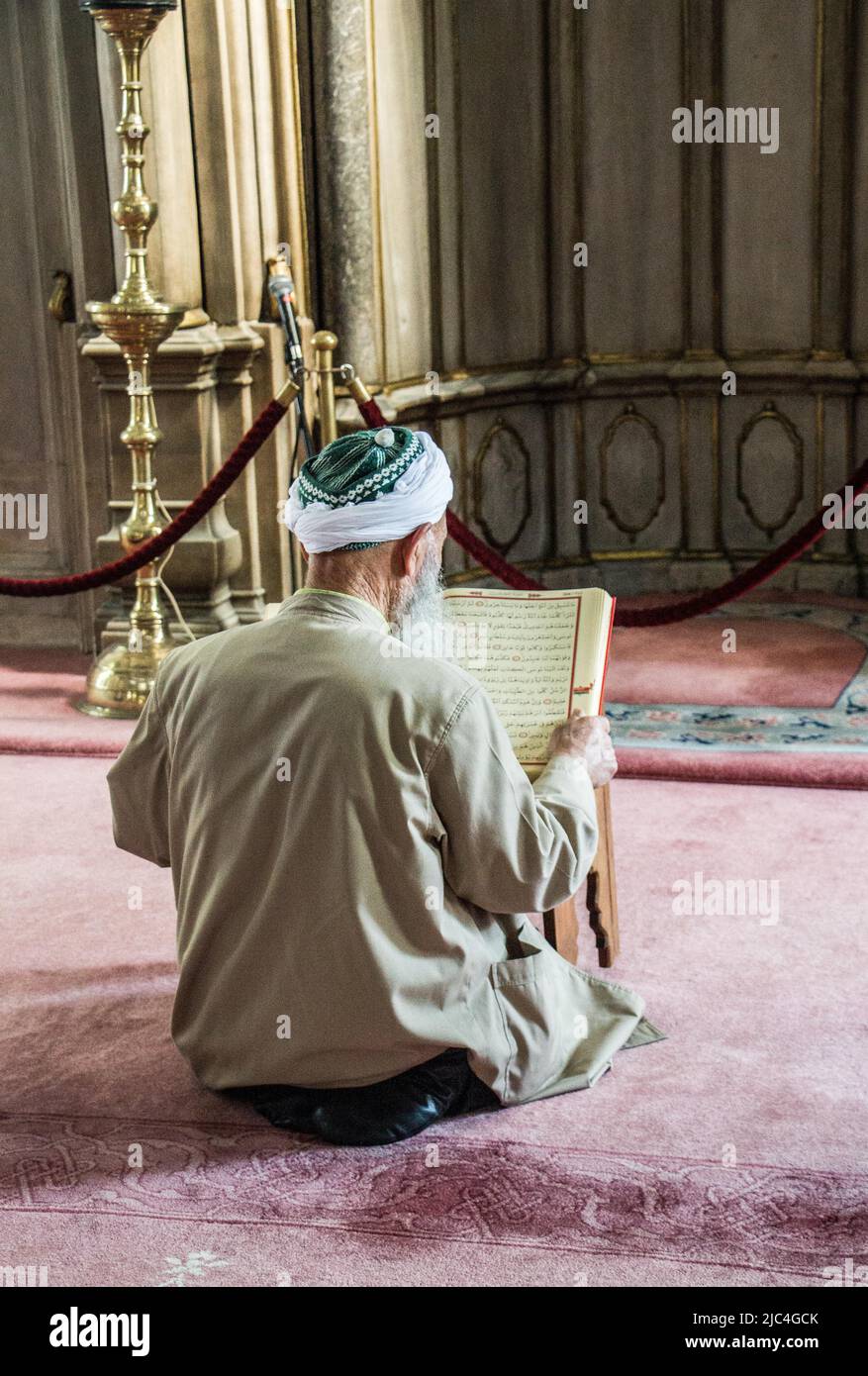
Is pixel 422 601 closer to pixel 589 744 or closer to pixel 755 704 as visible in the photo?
pixel 589 744

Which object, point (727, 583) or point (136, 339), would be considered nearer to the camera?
point (727, 583)

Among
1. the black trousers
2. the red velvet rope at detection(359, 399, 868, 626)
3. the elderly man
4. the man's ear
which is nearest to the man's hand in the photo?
the elderly man

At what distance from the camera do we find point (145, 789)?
10.6 ft

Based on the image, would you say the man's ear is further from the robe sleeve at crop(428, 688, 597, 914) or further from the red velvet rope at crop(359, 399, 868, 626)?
the red velvet rope at crop(359, 399, 868, 626)

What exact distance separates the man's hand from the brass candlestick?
2888mm

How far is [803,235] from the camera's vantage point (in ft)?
25.8

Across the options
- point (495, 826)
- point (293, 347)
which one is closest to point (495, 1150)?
point (495, 826)

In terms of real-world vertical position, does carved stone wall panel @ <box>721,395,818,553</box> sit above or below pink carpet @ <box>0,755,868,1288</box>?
above

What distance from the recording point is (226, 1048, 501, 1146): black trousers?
124 inches

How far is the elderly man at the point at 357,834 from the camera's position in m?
2.88

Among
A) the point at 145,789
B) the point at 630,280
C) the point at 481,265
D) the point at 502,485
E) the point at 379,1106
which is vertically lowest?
the point at 379,1106

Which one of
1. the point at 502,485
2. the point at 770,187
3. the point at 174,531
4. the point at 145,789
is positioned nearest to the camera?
the point at 145,789

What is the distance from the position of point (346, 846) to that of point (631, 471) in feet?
18.5

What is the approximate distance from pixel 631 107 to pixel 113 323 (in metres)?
3.01
